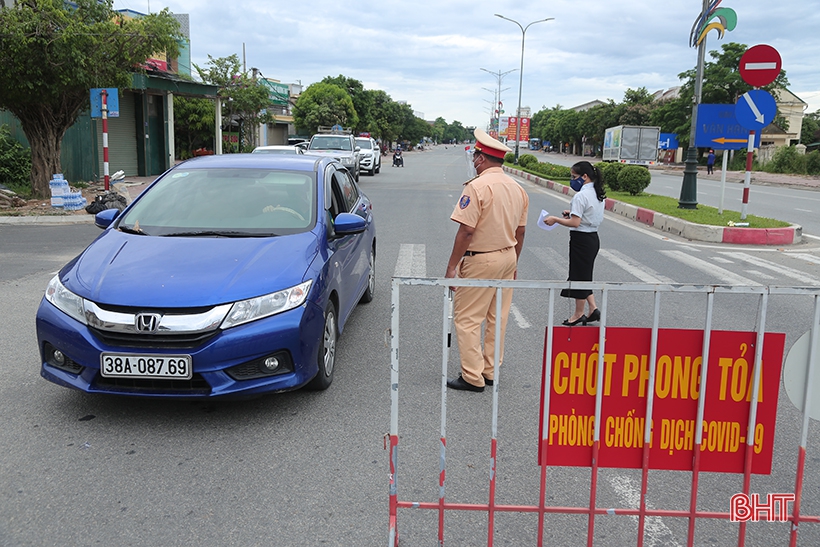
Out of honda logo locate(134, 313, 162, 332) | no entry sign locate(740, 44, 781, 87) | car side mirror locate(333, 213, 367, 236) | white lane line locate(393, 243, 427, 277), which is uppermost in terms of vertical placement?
no entry sign locate(740, 44, 781, 87)

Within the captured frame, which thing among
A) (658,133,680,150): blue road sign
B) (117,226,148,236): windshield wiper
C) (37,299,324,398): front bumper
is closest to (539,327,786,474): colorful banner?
(37,299,324,398): front bumper

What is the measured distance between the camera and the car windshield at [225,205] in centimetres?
493

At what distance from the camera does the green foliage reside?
19422 millimetres

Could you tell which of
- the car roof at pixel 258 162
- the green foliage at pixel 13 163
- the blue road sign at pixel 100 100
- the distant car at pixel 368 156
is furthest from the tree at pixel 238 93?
the car roof at pixel 258 162

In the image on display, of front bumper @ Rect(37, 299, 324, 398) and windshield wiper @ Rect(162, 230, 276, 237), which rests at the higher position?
windshield wiper @ Rect(162, 230, 276, 237)

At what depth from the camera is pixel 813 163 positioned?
42.7m

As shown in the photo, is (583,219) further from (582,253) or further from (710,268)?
(710,268)

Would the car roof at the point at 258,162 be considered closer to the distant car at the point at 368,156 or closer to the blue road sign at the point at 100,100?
the blue road sign at the point at 100,100

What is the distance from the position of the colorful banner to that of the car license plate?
2.05 m

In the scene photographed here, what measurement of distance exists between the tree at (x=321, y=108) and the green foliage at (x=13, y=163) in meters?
41.2

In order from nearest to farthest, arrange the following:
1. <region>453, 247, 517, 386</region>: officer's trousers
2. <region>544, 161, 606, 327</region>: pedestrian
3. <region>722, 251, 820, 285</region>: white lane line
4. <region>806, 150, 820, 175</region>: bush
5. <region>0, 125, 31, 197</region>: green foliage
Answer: <region>453, 247, 517, 386</region>: officer's trousers, <region>544, 161, 606, 327</region>: pedestrian, <region>722, 251, 820, 285</region>: white lane line, <region>0, 125, 31, 197</region>: green foliage, <region>806, 150, 820, 175</region>: bush

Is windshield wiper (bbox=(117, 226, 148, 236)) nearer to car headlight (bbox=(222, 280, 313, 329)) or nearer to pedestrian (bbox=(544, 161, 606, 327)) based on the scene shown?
car headlight (bbox=(222, 280, 313, 329))

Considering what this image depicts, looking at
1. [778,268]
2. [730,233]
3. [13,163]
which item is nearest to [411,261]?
[778,268]

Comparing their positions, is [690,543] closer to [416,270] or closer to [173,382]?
[173,382]
